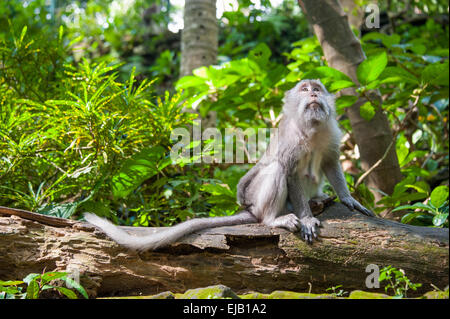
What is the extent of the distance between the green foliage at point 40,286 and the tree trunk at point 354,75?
380 cm

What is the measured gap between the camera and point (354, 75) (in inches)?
196

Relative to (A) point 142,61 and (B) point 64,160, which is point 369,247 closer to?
(B) point 64,160

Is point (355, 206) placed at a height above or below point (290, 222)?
above

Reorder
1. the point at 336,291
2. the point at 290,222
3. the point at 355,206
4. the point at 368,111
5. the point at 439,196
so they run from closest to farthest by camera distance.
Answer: the point at 336,291 < the point at 290,222 < the point at 439,196 < the point at 355,206 < the point at 368,111

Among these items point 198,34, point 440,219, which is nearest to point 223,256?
point 440,219

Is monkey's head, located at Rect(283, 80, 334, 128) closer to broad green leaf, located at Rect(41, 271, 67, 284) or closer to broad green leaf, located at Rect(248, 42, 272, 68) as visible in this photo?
broad green leaf, located at Rect(248, 42, 272, 68)

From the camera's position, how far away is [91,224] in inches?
135

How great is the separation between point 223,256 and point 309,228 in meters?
0.78

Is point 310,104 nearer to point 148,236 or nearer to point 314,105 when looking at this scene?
point 314,105

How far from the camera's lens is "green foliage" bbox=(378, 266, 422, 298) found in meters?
2.77

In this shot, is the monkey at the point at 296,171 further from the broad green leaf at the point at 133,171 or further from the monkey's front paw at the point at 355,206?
the broad green leaf at the point at 133,171

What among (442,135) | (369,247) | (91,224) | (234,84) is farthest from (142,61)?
(369,247)

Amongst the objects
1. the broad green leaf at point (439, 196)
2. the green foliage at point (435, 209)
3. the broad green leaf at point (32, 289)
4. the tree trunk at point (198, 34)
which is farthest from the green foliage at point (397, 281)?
the tree trunk at point (198, 34)
